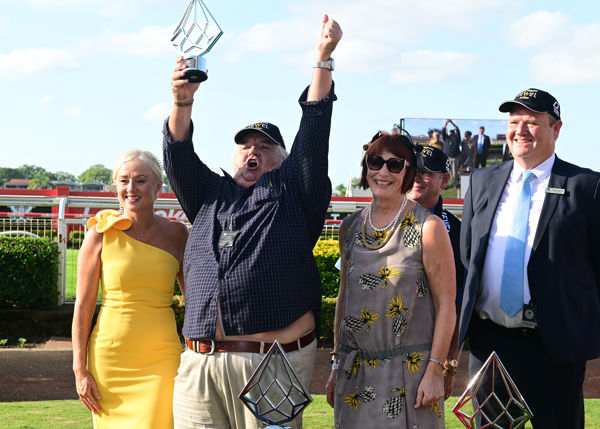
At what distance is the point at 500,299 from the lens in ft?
11.2

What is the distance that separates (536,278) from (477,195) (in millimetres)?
594

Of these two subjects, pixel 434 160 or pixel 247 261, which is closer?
pixel 247 261

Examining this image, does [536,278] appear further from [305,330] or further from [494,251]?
[305,330]

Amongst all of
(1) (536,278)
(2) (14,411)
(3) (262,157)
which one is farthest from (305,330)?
(2) (14,411)

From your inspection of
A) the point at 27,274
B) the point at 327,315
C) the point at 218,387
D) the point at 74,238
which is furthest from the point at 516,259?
the point at 74,238

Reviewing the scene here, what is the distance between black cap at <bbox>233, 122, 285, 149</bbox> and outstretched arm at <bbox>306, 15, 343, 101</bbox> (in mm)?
298

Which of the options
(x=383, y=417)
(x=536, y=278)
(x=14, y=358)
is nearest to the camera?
(x=383, y=417)

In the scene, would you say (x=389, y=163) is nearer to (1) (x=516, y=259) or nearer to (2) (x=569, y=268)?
(1) (x=516, y=259)

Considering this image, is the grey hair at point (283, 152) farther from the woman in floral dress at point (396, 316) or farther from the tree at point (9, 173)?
the tree at point (9, 173)

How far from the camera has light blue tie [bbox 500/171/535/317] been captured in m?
3.40

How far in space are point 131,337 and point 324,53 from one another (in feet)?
6.07

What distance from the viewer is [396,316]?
300cm

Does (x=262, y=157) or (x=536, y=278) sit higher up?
(x=262, y=157)

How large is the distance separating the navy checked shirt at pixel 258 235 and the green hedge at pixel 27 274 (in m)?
7.36
